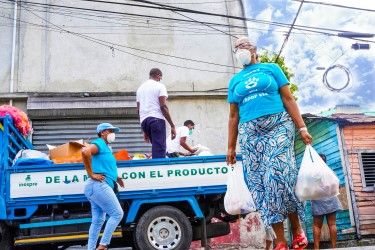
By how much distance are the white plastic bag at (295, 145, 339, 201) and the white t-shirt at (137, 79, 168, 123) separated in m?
3.95

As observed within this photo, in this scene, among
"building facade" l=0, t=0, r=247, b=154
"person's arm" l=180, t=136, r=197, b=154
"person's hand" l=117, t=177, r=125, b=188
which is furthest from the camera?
"building facade" l=0, t=0, r=247, b=154

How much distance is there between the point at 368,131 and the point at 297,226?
1089 cm

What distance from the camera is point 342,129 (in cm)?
1383


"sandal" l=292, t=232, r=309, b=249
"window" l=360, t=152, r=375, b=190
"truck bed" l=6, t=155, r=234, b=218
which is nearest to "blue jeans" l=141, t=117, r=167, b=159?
"truck bed" l=6, t=155, r=234, b=218

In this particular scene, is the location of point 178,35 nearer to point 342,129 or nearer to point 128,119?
point 128,119

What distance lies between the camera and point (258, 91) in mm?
4051

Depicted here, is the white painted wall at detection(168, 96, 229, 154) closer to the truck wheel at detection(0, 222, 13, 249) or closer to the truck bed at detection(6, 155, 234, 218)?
the truck bed at detection(6, 155, 234, 218)

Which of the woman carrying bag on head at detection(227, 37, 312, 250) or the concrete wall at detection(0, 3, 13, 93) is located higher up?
the concrete wall at detection(0, 3, 13, 93)

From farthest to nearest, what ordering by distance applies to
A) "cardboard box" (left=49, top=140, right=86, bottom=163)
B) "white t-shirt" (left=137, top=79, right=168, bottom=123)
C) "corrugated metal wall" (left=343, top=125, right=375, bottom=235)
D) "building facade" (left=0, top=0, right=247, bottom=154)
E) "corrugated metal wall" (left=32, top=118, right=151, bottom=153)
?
1. "corrugated metal wall" (left=343, top=125, right=375, bottom=235)
2. "building facade" (left=0, top=0, right=247, bottom=154)
3. "corrugated metal wall" (left=32, top=118, right=151, bottom=153)
4. "white t-shirt" (left=137, top=79, right=168, bottom=123)
5. "cardboard box" (left=49, top=140, right=86, bottom=163)

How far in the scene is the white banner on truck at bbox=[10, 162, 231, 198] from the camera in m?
6.47

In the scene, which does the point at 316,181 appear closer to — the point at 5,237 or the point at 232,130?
the point at 232,130

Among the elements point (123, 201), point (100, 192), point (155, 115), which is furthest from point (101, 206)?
point (155, 115)

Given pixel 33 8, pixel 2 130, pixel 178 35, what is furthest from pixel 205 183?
pixel 33 8

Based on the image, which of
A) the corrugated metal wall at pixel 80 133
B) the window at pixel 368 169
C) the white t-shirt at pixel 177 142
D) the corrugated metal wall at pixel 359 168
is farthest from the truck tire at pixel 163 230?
the window at pixel 368 169
